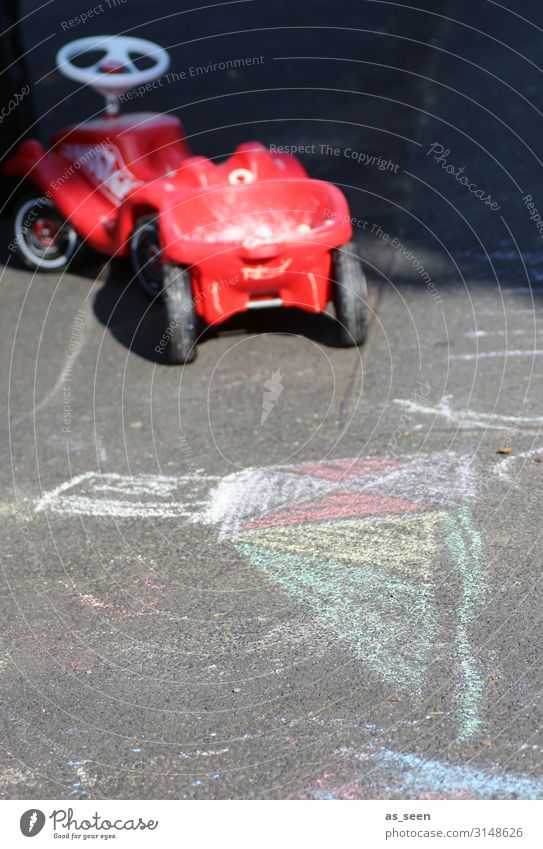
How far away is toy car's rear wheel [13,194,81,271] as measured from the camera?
22.0 ft

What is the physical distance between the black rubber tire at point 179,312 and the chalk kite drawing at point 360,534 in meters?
1.00

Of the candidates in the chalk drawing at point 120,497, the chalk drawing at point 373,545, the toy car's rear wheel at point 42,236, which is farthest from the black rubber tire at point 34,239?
the chalk drawing at point 373,545

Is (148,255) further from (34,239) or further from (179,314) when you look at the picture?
(34,239)

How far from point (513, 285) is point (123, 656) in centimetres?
343

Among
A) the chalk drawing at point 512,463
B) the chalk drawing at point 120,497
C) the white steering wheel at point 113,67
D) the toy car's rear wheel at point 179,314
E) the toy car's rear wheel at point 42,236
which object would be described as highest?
the white steering wheel at point 113,67

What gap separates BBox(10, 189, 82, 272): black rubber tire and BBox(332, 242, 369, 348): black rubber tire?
1931 mm

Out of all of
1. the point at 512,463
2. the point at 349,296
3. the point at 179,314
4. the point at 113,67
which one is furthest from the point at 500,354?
the point at 113,67

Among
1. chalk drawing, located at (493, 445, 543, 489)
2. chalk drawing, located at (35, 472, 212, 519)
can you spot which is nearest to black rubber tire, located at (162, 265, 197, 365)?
chalk drawing, located at (35, 472, 212, 519)

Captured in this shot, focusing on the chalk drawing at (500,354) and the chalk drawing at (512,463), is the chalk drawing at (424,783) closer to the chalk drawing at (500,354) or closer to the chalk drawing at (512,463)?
the chalk drawing at (512,463)

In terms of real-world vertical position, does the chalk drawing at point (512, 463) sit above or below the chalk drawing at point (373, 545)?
above

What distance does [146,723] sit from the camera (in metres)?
3.29

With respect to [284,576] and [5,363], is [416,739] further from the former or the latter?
[5,363]

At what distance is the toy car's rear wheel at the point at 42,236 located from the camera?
6691 millimetres

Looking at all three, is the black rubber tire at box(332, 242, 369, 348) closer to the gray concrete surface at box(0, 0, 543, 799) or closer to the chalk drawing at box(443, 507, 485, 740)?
the gray concrete surface at box(0, 0, 543, 799)
